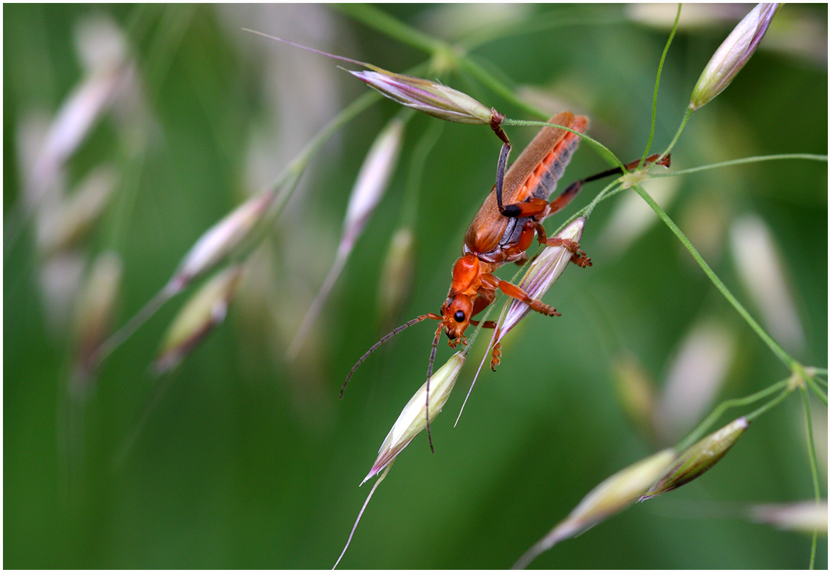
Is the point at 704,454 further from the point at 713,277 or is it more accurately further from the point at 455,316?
the point at 455,316

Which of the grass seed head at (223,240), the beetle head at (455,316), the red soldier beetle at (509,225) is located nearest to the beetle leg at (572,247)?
the red soldier beetle at (509,225)

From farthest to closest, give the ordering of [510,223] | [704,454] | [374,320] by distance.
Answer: [374,320]
[510,223]
[704,454]

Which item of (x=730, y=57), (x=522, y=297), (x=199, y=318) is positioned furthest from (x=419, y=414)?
(x=730, y=57)

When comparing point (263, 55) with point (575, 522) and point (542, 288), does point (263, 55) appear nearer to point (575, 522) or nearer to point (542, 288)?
point (542, 288)

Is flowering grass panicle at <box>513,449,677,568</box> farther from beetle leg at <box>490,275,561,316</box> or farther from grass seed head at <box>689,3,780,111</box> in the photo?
grass seed head at <box>689,3,780,111</box>

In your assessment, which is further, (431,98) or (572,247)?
(572,247)

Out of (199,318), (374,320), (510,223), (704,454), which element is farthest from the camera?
(374,320)
